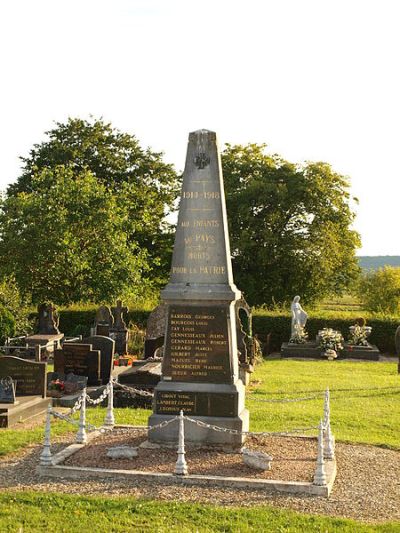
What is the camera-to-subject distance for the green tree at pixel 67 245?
1325 inches

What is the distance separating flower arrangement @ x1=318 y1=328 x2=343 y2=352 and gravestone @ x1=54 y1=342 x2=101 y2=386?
1354 cm

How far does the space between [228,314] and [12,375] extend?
634 centimetres

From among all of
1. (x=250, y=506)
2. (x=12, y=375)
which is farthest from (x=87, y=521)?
(x=12, y=375)

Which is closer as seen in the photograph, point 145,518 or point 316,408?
point 145,518

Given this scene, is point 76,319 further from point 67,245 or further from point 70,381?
point 70,381

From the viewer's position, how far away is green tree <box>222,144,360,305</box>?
137 feet

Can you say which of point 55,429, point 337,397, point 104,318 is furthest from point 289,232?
point 55,429

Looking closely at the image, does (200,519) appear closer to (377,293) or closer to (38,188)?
(38,188)

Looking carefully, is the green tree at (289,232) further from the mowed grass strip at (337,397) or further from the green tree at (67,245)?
the mowed grass strip at (337,397)

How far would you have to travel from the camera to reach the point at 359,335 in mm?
30734

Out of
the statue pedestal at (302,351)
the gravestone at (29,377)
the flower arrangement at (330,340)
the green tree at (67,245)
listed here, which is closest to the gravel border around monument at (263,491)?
the gravestone at (29,377)

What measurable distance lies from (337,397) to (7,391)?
8.82m

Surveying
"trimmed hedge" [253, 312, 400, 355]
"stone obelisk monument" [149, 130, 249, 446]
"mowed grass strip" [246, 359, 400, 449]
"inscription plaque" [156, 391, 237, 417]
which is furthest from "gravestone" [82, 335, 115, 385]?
"trimmed hedge" [253, 312, 400, 355]

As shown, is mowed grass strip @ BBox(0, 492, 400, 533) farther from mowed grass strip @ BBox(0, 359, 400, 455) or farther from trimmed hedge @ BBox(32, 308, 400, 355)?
trimmed hedge @ BBox(32, 308, 400, 355)
